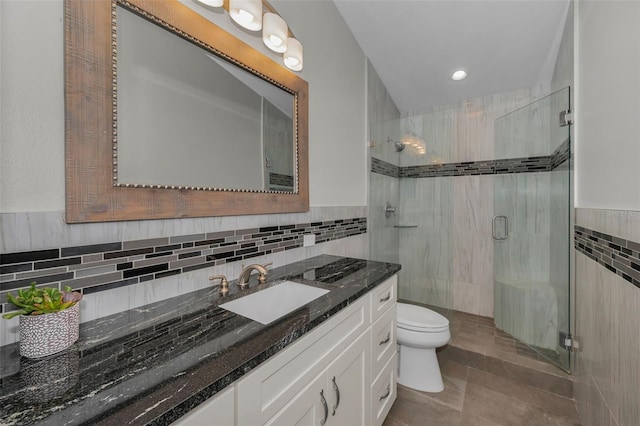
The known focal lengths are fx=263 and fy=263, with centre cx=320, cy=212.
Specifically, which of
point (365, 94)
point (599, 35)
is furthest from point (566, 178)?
point (365, 94)

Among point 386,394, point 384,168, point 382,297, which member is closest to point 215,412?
point 382,297

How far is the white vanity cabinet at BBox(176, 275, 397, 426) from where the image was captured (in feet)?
2.33

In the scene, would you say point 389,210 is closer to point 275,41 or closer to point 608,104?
point 608,104

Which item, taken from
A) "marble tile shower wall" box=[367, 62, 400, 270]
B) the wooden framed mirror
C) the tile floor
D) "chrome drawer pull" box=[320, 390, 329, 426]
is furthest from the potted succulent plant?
"marble tile shower wall" box=[367, 62, 400, 270]

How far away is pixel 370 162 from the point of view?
2.40m

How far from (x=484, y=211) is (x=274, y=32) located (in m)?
2.64

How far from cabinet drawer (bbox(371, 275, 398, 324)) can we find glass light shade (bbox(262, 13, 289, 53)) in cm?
136

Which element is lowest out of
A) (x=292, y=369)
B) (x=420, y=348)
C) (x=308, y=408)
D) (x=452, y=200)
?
(x=420, y=348)

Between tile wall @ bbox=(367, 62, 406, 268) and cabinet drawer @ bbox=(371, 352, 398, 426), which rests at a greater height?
tile wall @ bbox=(367, 62, 406, 268)

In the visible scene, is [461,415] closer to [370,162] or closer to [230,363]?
[230,363]

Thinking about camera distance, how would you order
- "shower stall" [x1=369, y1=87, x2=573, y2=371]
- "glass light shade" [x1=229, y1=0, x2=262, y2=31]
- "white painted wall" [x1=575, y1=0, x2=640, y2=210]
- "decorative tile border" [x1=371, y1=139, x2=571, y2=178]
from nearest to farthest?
"white painted wall" [x1=575, y1=0, x2=640, y2=210] → "glass light shade" [x1=229, y1=0, x2=262, y2=31] → "shower stall" [x1=369, y1=87, x2=573, y2=371] → "decorative tile border" [x1=371, y1=139, x2=571, y2=178]

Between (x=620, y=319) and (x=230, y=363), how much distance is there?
1.37 m

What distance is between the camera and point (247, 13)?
1.21 metres

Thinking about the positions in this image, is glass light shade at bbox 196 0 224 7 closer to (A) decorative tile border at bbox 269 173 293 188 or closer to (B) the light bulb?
(B) the light bulb
